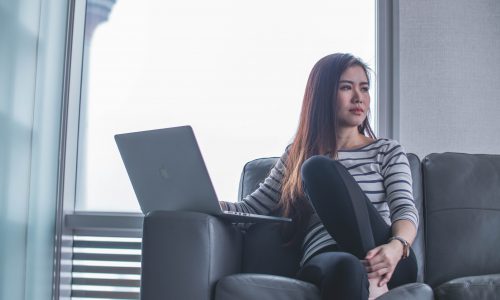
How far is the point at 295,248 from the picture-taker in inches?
77.9

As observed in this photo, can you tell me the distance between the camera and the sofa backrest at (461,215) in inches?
78.5

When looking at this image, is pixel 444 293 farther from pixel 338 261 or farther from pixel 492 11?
pixel 492 11

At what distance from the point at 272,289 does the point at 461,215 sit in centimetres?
86

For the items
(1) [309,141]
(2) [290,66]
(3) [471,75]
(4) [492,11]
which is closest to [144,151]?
(1) [309,141]

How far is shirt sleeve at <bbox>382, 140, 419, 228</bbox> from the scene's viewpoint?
177 cm

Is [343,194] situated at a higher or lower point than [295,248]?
higher

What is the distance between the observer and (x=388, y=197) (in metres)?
1.86

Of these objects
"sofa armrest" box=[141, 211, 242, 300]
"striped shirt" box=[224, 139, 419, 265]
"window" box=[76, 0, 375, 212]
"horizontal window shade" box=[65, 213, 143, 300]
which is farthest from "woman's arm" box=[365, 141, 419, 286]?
"horizontal window shade" box=[65, 213, 143, 300]

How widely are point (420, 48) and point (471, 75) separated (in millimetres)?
239

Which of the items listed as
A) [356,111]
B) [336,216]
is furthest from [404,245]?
[356,111]

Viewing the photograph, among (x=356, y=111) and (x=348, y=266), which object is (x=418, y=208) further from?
(x=348, y=266)

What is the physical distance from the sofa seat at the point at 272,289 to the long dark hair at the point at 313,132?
1.43 feet

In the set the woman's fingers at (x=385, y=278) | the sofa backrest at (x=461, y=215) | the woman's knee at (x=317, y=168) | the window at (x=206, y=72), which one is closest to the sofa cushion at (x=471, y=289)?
the woman's fingers at (x=385, y=278)

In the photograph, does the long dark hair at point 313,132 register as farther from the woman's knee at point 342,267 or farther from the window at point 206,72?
the window at point 206,72
